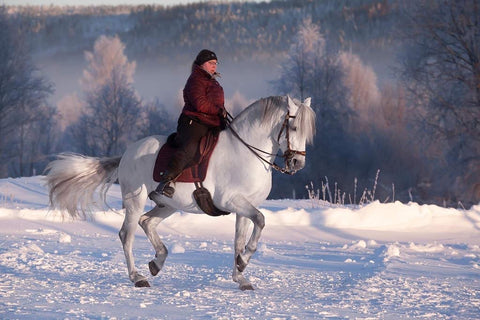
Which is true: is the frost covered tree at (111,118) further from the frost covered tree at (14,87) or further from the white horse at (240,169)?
the white horse at (240,169)

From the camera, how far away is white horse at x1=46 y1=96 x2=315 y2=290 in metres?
7.39

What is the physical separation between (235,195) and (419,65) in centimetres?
2285

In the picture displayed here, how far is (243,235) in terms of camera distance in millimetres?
7969

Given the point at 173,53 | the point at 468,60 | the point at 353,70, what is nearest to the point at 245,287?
the point at 468,60

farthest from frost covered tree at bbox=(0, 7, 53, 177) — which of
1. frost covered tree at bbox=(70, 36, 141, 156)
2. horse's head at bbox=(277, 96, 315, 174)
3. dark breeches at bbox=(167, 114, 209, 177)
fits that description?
horse's head at bbox=(277, 96, 315, 174)

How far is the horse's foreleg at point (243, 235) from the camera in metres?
7.46

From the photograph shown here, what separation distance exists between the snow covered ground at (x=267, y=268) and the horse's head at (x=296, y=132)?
1.41 meters

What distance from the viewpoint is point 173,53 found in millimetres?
198875

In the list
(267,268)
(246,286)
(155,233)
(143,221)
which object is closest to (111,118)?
(267,268)

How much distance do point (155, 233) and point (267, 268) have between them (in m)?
1.67

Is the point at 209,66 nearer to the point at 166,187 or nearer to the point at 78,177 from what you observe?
the point at 166,187

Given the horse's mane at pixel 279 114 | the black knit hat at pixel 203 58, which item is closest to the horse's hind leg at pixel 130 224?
the horse's mane at pixel 279 114

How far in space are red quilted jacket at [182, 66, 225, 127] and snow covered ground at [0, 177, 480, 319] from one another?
192 cm

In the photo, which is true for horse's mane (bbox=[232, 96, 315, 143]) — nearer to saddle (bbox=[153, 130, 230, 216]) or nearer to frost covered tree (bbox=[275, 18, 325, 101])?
saddle (bbox=[153, 130, 230, 216])
